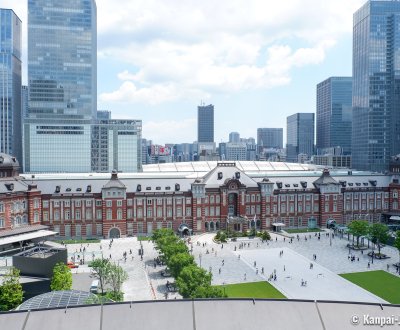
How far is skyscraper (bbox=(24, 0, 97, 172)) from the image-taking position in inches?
6260

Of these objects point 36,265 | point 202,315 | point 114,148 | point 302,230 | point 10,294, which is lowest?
point 302,230

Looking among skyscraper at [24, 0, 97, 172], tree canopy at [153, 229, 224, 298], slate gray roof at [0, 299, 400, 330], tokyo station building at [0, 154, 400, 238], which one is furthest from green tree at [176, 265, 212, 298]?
skyscraper at [24, 0, 97, 172]

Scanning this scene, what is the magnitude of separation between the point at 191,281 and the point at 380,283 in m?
33.5

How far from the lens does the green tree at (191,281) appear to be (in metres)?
44.9

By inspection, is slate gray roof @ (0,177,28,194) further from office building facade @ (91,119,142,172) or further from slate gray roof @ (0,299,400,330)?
office building facade @ (91,119,142,172)

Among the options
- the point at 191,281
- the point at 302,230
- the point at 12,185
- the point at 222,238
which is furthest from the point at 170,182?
the point at 191,281

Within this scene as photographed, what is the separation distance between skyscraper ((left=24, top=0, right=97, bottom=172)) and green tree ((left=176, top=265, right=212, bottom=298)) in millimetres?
126663

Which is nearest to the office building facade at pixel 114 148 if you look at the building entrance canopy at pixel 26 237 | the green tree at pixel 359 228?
the building entrance canopy at pixel 26 237

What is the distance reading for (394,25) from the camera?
17875 cm

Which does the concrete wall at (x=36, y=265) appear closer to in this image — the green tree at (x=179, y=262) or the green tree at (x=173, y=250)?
the green tree at (x=179, y=262)

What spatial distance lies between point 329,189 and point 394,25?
119m

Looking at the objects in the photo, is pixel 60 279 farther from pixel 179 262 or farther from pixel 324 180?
pixel 324 180

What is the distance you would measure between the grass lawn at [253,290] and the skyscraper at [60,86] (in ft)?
394

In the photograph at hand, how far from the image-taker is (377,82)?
610 feet
